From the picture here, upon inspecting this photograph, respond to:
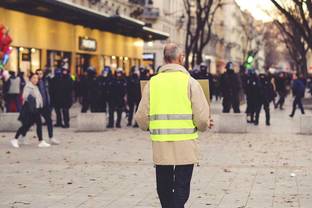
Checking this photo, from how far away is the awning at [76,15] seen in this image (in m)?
29.8

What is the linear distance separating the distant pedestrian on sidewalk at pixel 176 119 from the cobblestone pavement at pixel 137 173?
2.48 meters

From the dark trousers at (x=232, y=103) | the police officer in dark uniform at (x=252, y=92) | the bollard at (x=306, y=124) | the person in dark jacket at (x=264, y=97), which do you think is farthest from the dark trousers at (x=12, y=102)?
the bollard at (x=306, y=124)

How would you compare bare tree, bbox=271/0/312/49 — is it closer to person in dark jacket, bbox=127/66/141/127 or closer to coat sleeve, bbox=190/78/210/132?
person in dark jacket, bbox=127/66/141/127

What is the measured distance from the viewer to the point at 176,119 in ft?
21.6

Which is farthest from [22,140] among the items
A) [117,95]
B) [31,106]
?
[117,95]

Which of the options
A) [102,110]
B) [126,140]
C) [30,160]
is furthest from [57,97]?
[30,160]

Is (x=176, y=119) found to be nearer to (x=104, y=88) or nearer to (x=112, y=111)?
(x=112, y=111)

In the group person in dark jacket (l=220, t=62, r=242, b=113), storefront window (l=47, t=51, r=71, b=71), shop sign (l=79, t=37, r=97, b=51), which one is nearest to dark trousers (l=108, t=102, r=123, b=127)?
person in dark jacket (l=220, t=62, r=242, b=113)

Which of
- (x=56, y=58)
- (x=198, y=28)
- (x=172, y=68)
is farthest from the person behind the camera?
(x=198, y=28)

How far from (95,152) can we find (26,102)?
2.02 meters

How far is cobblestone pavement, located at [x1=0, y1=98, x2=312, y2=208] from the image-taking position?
30.9ft

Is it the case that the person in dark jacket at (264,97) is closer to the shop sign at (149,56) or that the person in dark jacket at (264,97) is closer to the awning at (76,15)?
the awning at (76,15)

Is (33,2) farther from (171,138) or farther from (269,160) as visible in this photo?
(171,138)

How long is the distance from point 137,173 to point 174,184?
5.43m
